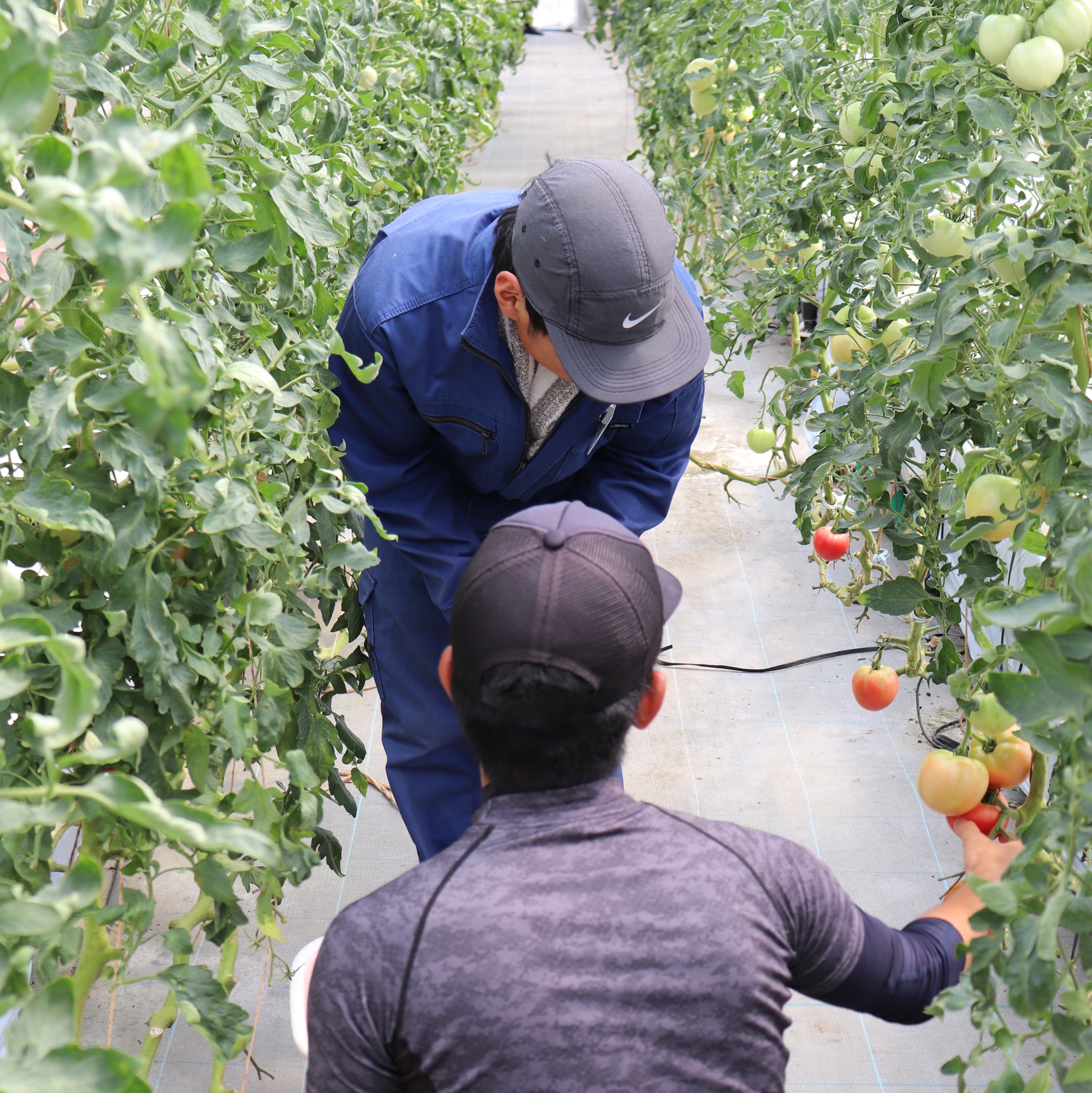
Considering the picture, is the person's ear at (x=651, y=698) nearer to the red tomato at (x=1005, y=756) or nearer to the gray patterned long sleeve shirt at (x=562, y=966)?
the gray patterned long sleeve shirt at (x=562, y=966)

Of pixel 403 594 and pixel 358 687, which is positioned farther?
pixel 403 594

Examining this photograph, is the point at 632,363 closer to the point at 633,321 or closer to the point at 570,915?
the point at 633,321

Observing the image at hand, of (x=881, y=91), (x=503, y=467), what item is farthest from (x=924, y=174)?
(x=503, y=467)

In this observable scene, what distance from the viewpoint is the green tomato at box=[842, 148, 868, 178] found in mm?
1575

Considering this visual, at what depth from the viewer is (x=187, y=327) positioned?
0.89 metres

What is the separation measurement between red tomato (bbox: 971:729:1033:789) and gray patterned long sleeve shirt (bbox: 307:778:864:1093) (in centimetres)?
52

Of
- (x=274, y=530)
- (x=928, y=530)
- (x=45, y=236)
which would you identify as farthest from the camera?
(x=928, y=530)

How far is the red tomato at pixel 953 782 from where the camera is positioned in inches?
49.6

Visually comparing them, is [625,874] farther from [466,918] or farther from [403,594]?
[403,594]

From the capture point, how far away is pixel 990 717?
1209mm

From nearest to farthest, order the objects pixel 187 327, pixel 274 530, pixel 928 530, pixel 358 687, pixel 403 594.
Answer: pixel 187 327 → pixel 274 530 → pixel 928 530 → pixel 358 687 → pixel 403 594

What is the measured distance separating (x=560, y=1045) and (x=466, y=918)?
0.35 ft

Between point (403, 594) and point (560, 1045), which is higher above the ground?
point (560, 1045)

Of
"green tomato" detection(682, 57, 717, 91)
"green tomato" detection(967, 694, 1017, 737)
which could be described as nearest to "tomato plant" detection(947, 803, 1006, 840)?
"green tomato" detection(967, 694, 1017, 737)
